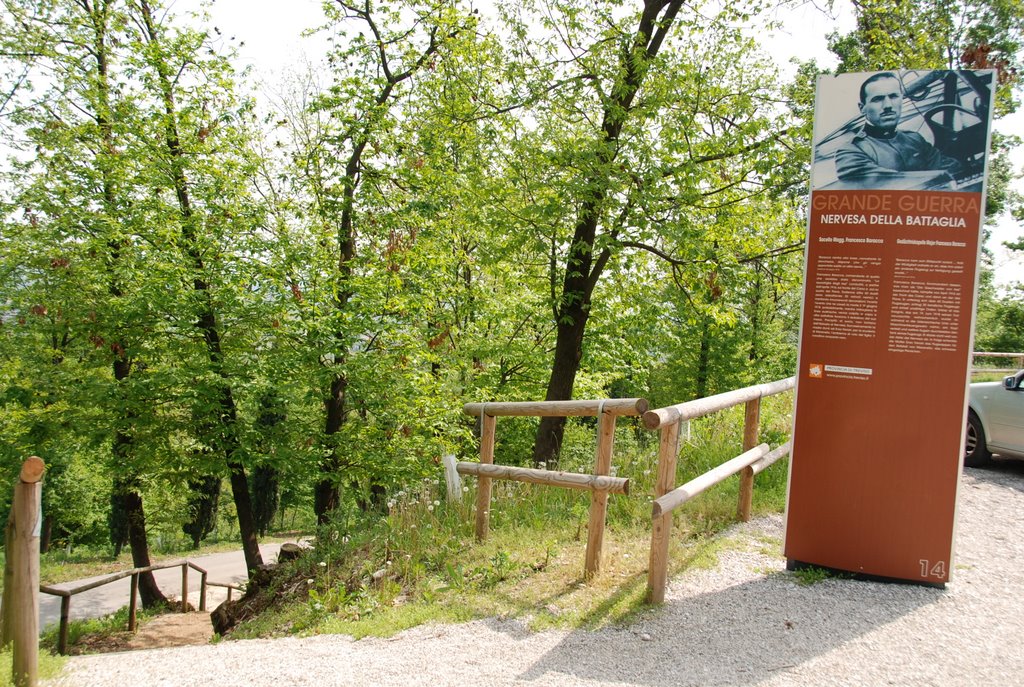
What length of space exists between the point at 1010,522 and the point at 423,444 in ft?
33.6

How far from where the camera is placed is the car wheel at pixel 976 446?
32.7ft

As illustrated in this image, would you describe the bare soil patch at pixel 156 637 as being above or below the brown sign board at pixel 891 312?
below

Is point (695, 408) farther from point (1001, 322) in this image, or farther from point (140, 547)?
point (1001, 322)

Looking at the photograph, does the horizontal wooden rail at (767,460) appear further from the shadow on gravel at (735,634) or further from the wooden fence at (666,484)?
the shadow on gravel at (735,634)

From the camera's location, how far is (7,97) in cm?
1477

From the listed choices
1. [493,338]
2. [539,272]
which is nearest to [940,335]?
[539,272]

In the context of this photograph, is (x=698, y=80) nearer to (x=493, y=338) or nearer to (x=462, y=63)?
(x=462, y=63)

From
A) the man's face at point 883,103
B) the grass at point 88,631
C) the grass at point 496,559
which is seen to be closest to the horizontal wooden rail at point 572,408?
the grass at point 496,559

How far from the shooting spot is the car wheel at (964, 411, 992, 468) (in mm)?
9961

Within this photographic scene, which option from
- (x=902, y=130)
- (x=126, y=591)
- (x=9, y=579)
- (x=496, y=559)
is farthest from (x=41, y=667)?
(x=126, y=591)

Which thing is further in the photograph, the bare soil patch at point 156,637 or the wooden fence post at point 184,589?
the wooden fence post at point 184,589

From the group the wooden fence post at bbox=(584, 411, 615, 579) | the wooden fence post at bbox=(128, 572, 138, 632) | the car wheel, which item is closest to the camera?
the wooden fence post at bbox=(584, 411, 615, 579)

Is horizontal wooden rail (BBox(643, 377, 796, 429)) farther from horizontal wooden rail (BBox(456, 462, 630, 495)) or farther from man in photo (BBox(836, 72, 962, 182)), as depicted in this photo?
man in photo (BBox(836, 72, 962, 182))

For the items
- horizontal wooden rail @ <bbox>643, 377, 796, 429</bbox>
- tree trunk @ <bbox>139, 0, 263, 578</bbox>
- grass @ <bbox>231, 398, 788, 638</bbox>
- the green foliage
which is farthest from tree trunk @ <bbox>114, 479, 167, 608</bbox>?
the green foliage
